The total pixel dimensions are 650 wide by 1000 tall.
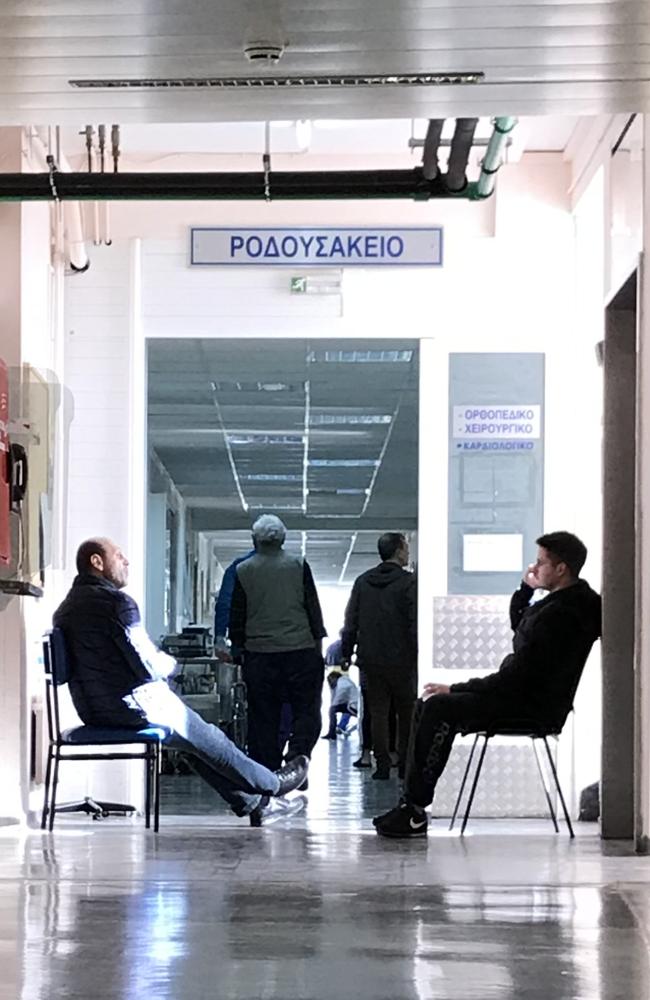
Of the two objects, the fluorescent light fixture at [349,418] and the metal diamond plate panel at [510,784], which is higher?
the fluorescent light fixture at [349,418]

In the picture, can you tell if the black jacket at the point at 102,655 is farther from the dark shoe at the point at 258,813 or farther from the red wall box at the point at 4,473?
the dark shoe at the point at 258,813

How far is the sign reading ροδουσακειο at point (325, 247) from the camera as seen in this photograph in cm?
923

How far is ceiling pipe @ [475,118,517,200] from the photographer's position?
7.47 meters

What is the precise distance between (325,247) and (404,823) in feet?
11.8

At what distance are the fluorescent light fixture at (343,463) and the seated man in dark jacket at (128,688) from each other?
10004 millimetres

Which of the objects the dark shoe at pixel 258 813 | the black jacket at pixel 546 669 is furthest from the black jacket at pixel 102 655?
the black jacket at pixel 546 669

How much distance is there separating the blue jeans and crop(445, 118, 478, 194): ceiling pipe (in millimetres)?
2679

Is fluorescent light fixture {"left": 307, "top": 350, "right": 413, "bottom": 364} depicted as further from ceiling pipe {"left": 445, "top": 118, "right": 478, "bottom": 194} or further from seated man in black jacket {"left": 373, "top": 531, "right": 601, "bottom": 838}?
seated man in black jacket {"left": 373, "top": 531, "right": 601, "bottom": 838}

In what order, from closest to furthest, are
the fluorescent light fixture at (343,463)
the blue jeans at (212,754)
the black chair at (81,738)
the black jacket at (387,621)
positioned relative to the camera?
1. the black chair at (81,738)
2. the blue jeans at (212,754)
3. the black jacket at (387,621)
4. the fluorescent light fixture at (343,463)

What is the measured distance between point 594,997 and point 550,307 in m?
5.94

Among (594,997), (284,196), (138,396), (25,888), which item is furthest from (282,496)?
(594,997)

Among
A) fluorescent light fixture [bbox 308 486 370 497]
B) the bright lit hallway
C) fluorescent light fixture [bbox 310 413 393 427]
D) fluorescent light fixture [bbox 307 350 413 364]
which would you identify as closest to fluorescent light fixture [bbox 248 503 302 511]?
fluorescent light fixture [bbox 308 486 370 497]

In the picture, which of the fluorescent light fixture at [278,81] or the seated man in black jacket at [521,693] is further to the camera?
the seated man in black jacket at [521,693]

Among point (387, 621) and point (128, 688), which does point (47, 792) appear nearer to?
point (128, 688)
